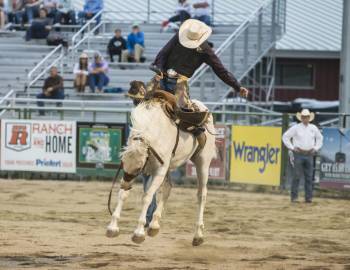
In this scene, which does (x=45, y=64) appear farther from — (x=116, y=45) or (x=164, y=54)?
(x=164, y=54)

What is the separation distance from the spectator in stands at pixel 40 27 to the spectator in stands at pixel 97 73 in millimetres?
3701

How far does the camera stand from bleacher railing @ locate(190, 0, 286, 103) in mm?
26500

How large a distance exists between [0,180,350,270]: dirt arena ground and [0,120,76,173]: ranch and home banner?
2.17 metres

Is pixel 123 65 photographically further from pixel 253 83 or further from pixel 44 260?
pixel 44 260

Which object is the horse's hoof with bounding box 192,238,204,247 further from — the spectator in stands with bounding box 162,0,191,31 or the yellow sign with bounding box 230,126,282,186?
the spectator in stands with bounding box 162,0,191,31

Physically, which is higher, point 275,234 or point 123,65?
point 123,65

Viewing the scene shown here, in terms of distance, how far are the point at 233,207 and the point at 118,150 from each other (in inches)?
202

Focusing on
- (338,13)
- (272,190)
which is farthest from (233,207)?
(338,13)

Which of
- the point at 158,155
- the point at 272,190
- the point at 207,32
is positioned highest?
the point at 207,32

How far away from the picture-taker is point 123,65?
94.6 feet

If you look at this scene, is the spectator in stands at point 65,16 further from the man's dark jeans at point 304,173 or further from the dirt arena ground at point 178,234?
the man's dark jeans at point 304,173

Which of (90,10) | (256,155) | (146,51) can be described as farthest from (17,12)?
(256,155)

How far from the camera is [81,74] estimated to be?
27.2 m

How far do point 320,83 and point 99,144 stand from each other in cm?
1561
